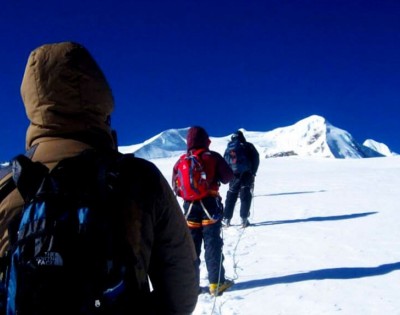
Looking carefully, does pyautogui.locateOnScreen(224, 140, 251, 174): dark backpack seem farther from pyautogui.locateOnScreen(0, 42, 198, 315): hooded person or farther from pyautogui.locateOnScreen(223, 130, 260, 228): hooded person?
pyautogui.locateOnScreen(0, 42, 198, 315): hooded person

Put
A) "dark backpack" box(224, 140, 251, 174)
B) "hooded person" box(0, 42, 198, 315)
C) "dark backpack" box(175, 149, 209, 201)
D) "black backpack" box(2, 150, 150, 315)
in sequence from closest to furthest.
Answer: "black backpack" box(2, 150, 150, 315), "hooded person" box(0, 42, 198, 315), "dark backpack" box(175, 149, 209, 201), "dark backpack" box(224, 140, 251, 174)

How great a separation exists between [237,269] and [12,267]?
5.13 meters

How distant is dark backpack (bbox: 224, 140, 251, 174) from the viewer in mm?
9469

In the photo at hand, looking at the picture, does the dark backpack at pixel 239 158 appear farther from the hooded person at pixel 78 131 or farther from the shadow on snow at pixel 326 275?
the hooded person at pixel 78 131

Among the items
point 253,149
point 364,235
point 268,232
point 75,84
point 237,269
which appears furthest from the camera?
point 253,149

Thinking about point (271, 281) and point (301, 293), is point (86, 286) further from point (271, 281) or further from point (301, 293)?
point (271, 281)

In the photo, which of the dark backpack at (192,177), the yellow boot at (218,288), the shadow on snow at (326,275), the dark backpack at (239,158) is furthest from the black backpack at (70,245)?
the dark backpack at (239,158)

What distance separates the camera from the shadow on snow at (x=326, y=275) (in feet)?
18.8

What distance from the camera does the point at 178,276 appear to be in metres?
2.12

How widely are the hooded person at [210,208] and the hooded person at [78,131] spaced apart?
331 centimetres

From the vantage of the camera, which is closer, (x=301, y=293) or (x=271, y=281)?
(x=301, y=293)

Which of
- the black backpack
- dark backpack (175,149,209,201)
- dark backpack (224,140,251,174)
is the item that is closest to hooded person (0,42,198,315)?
the black backpack

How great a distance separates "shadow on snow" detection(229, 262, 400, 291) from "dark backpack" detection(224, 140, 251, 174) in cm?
363

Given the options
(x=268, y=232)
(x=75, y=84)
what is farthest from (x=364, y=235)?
(x=75, y=84)
